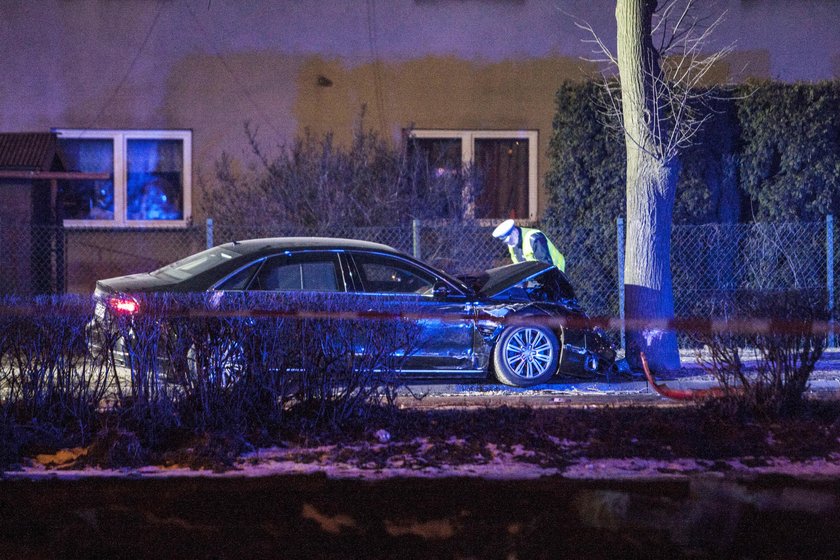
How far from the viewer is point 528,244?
11594mm

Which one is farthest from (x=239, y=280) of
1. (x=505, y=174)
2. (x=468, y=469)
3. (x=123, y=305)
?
(x=505, y=174)

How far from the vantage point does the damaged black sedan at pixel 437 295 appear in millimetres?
9422

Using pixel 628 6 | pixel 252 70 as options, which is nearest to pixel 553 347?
pixel 628 6

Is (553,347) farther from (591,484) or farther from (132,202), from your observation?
(132,202)

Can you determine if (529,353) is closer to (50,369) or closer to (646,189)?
(646,189)

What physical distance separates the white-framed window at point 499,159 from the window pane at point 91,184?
16.9ft

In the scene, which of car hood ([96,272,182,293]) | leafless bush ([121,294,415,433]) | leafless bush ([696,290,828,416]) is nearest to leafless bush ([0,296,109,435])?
leafless bush ([121,294,415,433])

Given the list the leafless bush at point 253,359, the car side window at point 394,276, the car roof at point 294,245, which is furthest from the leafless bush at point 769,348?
the car roof at point 294,245

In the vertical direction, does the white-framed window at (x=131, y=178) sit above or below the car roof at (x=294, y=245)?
above

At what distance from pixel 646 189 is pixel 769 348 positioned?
3.41 m

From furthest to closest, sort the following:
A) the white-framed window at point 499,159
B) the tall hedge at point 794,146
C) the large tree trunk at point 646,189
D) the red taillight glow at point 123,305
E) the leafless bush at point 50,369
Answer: the white-framed window at point 499,159, the tall hedge at point 794,146, the large tree trunk at point 646,189, the red taillight glow at point 123,305, the leafless bush at point 50,369

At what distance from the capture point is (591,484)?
6070 millimetres

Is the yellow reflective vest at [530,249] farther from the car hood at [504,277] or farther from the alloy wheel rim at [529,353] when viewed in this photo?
the alloy wheel rim at [529,353]

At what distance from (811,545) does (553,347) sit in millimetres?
4723
